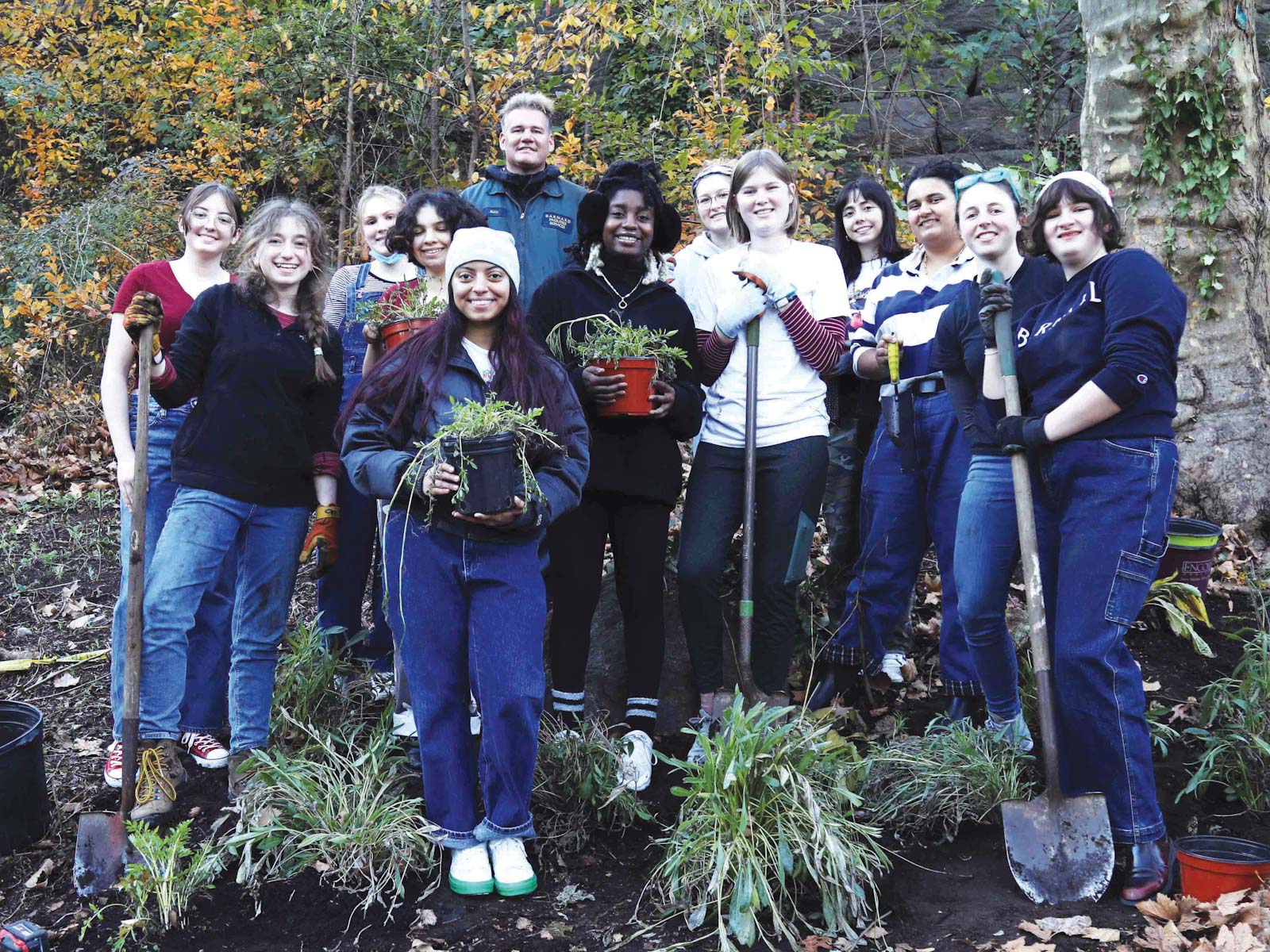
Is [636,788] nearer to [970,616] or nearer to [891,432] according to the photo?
[970,616]

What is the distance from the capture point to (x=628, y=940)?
3148 millimetres

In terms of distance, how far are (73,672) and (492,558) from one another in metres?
3.10

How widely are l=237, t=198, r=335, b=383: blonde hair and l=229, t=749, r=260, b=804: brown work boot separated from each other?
1.43m

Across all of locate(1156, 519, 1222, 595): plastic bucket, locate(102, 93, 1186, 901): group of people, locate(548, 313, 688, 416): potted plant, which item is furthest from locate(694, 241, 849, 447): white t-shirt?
locate(1156, 519, 1222, 595): plastic bucket

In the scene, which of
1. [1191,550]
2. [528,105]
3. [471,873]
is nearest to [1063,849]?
[471,873]

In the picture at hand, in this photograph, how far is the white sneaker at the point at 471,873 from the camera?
332 cm

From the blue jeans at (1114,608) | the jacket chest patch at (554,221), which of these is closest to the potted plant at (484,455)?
the jacket chest patch at (554,221)

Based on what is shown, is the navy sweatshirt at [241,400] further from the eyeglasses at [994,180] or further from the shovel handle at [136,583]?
the eyeglasses at [994,180]

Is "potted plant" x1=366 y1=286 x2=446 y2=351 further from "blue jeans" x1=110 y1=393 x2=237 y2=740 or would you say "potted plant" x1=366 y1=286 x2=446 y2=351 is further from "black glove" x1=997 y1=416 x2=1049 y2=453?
"black glove" x1=997 y1=416 x2=1049 y2=453

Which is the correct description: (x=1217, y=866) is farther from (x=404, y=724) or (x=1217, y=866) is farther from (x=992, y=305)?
(x=404, y=724)

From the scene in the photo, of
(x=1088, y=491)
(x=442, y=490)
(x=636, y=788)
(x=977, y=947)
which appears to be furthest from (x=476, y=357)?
(x=977, y=947)

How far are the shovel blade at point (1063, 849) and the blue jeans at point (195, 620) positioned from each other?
2.89 metres

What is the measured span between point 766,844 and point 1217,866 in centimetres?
127

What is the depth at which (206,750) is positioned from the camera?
13.5 feet
